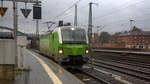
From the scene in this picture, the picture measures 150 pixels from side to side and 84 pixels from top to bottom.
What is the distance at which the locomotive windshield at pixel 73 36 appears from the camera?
12.8 m

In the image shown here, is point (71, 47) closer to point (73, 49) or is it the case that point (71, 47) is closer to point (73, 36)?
point (73, 49)

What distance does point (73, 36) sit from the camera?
13.0 metres

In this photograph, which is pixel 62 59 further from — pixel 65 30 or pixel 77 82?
pixel 77 82

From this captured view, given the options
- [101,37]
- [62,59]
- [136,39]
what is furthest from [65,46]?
[101,37]

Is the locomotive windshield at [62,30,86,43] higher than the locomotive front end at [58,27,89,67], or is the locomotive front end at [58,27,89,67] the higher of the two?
the locomotive windshield at [62,30,86,43]

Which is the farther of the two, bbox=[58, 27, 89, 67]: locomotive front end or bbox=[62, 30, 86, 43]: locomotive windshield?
bbox=[62, 30, 86, 43]: locomotive windshield

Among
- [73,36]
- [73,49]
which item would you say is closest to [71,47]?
[73,49]

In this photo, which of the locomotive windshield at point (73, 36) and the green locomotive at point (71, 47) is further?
the locomotive windshield at point (73, 36)

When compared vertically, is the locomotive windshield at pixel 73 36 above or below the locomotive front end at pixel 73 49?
above

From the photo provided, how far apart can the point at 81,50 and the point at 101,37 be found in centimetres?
8104

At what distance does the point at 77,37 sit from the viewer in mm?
13047

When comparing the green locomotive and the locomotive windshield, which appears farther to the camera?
the locomotive windshield

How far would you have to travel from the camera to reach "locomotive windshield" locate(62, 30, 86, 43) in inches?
503

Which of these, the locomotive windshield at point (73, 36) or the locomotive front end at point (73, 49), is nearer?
the locomotive front end at point (73, 49)
